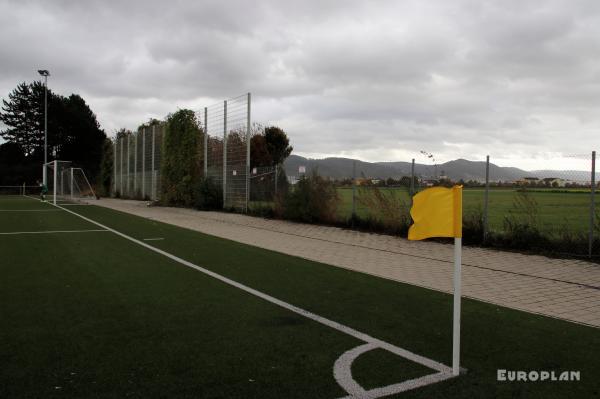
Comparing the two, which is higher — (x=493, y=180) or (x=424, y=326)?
(x=493, y=180)

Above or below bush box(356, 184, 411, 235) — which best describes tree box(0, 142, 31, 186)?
above

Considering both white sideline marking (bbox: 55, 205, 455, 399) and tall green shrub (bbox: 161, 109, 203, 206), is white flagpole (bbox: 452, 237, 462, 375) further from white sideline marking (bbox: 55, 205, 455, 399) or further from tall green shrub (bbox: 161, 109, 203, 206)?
tall green shrub (bbox: 161, 109, 203, 206)

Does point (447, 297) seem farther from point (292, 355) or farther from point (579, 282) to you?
point (292, 355)

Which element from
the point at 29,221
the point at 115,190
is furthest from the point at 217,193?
the point at 115,190

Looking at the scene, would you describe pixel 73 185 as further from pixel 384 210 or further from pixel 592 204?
pixel 592 204

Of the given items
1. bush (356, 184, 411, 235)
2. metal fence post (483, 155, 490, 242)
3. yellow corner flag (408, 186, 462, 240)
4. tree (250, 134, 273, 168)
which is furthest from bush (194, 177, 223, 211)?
yellow corner flag (408, 186, 462, 240)

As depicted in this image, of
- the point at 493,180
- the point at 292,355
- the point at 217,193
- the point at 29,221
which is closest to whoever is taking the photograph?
the point at 292,355

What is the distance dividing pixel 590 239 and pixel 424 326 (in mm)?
5860

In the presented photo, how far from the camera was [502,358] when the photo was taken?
4.28m

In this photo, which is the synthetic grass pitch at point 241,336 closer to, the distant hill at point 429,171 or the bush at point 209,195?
the distant hill at point 429,171

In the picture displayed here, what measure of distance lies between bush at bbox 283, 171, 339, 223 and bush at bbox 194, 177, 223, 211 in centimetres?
743

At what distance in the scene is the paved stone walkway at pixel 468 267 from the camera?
6457mm

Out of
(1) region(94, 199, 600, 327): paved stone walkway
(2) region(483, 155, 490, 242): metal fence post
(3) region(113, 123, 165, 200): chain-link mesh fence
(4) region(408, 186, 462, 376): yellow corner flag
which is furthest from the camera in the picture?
(3) region(113, 123, 165, 200): chain-link mesh fence

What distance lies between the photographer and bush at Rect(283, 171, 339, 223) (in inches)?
632
